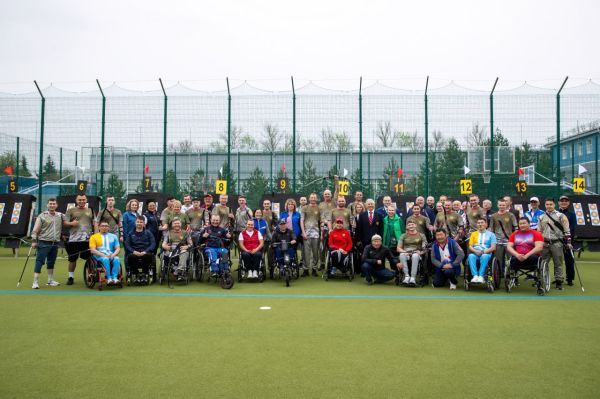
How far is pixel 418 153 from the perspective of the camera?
1448 centimetres

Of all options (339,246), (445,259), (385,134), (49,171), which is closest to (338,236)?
(339,246)

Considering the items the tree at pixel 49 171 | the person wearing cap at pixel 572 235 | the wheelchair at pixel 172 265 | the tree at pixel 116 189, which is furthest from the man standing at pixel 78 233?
the person wearing cap at pixel 572 235

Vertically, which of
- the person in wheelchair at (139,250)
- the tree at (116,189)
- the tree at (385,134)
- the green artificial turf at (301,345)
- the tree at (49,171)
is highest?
the tree at (385,134)

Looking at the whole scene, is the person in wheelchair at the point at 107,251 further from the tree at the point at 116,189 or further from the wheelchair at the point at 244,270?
the tree at the point at 116,189

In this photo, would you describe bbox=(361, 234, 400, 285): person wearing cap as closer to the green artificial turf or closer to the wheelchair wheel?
the green artificial turf

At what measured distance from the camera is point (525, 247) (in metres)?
8.11

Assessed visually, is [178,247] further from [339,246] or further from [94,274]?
[339,246]

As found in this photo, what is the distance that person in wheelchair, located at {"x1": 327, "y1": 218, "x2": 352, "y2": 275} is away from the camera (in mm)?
9547

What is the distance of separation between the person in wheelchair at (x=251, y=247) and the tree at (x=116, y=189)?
25.5 feet

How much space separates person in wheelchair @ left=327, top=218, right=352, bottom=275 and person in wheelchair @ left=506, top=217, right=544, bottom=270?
302 cm

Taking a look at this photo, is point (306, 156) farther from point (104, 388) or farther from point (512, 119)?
point (104, 388)

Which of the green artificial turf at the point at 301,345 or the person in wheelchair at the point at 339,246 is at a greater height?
the person in wheelchair at the point at 339,246

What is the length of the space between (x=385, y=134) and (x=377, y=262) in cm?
674

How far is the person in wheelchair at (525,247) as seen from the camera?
792 cm
